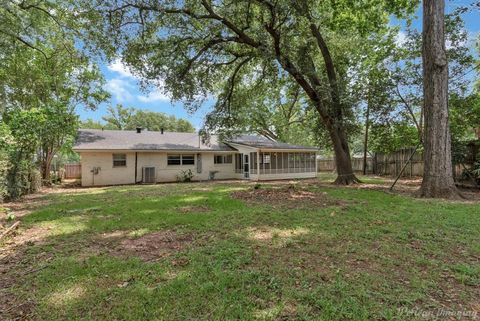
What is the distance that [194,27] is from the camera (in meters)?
11.5

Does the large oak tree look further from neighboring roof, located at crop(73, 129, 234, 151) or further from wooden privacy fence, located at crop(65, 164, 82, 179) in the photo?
wooden privacy fence, located at crop(65, 164, 82, 179)

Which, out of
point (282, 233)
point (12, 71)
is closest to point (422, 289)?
point (282, 233)

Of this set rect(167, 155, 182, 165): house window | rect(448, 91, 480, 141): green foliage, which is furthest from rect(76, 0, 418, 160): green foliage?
rect(448, 91, 480, 141): green foliage

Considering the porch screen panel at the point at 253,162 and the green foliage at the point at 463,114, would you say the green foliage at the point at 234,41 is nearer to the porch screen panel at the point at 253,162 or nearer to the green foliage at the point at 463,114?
the porch screen panel at the point at 253,162

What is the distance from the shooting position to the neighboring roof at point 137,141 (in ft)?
52.2

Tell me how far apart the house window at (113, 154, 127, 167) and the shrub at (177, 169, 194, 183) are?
142 inches

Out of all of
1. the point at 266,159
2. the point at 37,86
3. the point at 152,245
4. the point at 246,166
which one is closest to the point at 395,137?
the point at 266,159

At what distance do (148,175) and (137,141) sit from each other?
8.68ft

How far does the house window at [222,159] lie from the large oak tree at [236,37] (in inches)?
239

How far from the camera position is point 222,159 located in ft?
65.0

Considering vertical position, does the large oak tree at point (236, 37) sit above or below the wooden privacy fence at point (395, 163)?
above

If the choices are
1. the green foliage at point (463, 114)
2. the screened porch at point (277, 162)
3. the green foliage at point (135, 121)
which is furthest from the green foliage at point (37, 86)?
the green foliage at point (463, 114)

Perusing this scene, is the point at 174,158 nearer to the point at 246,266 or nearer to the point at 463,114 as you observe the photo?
the point at 246,266

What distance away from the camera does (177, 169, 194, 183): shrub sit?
17.8 meters
